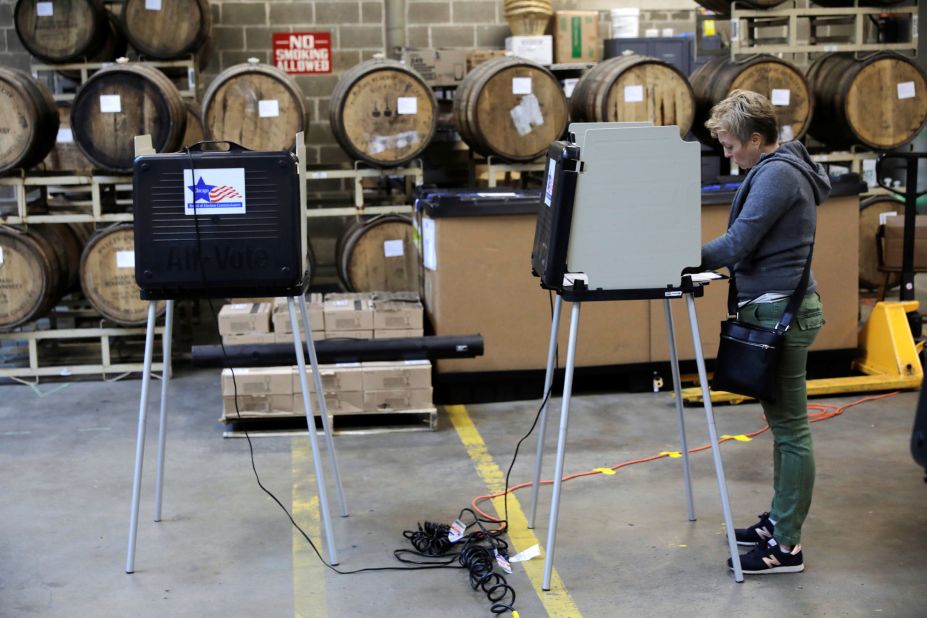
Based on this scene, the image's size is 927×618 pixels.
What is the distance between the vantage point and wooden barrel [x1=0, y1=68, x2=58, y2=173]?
6.89 metres

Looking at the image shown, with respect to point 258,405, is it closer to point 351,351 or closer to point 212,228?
point 351,351

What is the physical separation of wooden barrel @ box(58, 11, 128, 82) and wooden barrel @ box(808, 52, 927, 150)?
5334 mm

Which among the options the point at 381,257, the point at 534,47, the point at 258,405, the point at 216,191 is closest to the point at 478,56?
the point at 534,47

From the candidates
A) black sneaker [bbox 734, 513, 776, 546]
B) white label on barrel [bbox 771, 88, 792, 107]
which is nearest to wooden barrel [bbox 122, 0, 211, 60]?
white label on barrel [bbox 771, 88, 792, 107]

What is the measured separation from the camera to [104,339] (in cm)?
724

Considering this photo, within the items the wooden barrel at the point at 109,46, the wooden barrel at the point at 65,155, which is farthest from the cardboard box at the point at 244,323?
the wooden barrel at the point at 109,46

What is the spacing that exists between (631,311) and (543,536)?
2.35 metres

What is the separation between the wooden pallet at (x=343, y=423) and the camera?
584cm

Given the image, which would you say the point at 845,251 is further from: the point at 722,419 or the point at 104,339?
the point at 104,339

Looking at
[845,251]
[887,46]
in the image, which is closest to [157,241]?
[845,251]

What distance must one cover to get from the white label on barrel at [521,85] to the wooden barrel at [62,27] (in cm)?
321

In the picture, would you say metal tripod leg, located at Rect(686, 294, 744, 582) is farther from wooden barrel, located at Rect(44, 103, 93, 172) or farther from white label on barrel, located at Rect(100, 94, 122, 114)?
wooden barrel, located at Rect(44, 103, 93, 172)

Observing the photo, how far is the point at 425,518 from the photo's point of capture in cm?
455

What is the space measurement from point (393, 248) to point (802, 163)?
160 inches
